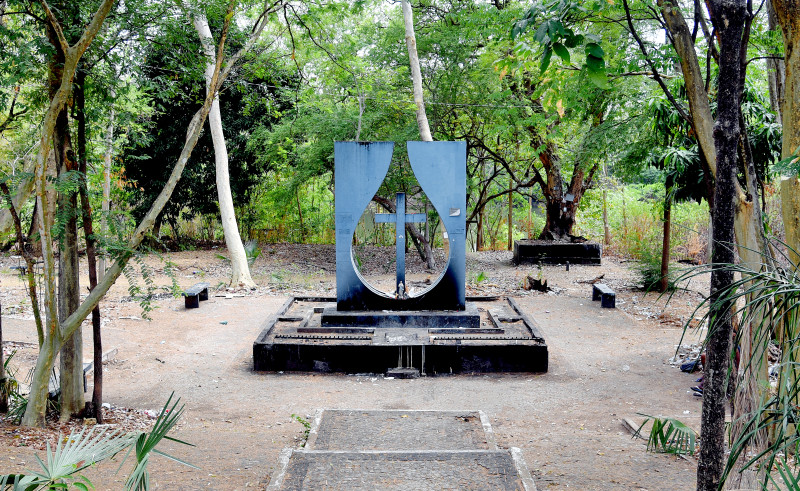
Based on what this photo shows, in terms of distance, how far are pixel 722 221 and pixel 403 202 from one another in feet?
19.6

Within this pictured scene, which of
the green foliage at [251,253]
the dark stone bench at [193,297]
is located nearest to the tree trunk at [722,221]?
the dark stone bench at [193,297]

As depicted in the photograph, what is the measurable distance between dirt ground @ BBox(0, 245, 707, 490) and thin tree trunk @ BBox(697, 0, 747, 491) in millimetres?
1292

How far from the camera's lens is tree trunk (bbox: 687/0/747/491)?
284cm

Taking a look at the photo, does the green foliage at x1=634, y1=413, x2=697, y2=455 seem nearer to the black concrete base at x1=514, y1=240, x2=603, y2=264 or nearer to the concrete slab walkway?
the concrete slab walkway

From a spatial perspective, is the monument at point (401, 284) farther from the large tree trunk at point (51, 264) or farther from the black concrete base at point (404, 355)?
the large tree trunk at point (51, 264)

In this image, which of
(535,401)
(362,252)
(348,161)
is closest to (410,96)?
(362,252)

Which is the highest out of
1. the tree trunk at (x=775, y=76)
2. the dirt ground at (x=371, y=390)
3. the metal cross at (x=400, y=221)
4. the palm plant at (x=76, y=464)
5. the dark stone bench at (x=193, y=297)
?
the tree trunk at (x=775, y=76)

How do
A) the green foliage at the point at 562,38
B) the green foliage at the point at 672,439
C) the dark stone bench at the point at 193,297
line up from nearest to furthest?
the green foliage at the point at 562,38 < the green foliage at the point at 672,439 < the dark stone bench at the point at 193,297

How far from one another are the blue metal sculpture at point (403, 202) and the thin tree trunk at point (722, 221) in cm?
568

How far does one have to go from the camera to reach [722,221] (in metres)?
2.89

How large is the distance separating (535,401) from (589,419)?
0.66 meters

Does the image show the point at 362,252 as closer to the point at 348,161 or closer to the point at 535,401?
the point at 348,161

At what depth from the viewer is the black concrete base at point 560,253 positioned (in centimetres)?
1578

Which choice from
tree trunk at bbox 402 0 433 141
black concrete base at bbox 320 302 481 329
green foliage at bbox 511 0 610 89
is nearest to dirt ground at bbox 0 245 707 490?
black concrete base at bbox 320 302 481 329
